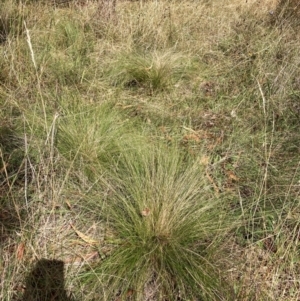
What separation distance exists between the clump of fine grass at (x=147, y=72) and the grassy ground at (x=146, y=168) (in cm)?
A: 1

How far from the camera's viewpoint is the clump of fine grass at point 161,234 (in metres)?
1.56

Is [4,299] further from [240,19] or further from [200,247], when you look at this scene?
[240,19]

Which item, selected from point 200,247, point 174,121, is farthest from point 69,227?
point 174,121

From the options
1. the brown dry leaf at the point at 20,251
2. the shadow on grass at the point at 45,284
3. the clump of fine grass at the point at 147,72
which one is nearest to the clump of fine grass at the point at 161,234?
the shadow on grass at the point at 45,284

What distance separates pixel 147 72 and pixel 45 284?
7.62 ft

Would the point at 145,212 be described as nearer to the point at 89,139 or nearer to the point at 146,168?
the point at 146,168

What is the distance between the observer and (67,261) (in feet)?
5.69

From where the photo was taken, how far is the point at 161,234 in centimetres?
171

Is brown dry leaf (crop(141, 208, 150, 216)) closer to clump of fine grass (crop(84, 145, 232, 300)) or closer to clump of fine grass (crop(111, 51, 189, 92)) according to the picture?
clump of fine grass (crop(84, 145, 232, 300))

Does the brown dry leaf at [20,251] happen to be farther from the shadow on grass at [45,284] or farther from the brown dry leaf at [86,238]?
the brown dry leaf at [86,238]

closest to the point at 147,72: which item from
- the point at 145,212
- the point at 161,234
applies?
the point at 145,212

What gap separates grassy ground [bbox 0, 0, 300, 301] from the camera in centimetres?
161

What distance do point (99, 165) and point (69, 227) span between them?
1.36 feet

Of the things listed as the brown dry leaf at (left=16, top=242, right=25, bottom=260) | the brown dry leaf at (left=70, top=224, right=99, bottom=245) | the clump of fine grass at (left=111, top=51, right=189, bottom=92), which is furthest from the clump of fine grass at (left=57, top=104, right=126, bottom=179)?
the clump of fine grass at (left=111, top=51, right=189, bottom=92)
